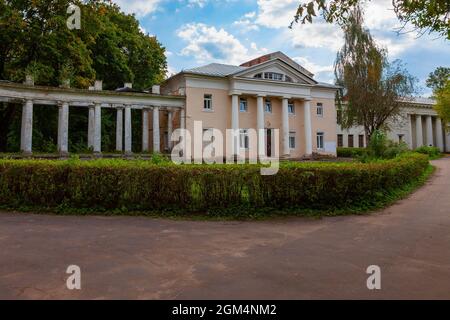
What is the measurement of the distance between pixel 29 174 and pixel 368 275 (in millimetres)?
9419

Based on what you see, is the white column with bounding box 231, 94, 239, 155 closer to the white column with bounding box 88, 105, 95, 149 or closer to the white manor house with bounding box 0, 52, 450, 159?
the white manor house with bounding box 0, 52, 450, 159

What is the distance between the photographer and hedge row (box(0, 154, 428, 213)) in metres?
9.36

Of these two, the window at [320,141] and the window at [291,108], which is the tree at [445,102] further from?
the window at [291,108]

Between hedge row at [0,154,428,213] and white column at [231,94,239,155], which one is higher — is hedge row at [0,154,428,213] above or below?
below

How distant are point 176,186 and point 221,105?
81.7 ft

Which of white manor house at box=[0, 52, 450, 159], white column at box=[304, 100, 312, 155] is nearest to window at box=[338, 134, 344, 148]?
white manor house at box=[0, 52, 450, 159]

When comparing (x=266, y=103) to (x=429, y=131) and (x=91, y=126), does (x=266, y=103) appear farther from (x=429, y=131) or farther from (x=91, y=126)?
(x=429, y=131)

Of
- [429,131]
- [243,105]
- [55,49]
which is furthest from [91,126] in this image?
[429,131]

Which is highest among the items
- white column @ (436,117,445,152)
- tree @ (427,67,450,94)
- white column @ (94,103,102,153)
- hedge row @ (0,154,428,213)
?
tree @ (427,67,450,94)

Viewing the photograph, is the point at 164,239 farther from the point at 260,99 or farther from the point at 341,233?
the point at 260,99

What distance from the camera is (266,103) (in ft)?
119

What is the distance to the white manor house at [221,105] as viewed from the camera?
87.4ft

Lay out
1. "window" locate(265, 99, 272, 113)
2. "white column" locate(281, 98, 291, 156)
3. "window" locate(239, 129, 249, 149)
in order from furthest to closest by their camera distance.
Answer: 1. "window" locate(265, 99, 272, 113)
2. "white column" locate(281, 98, 291, 156)
3. "window" locate(239, 129, 249, 149)
